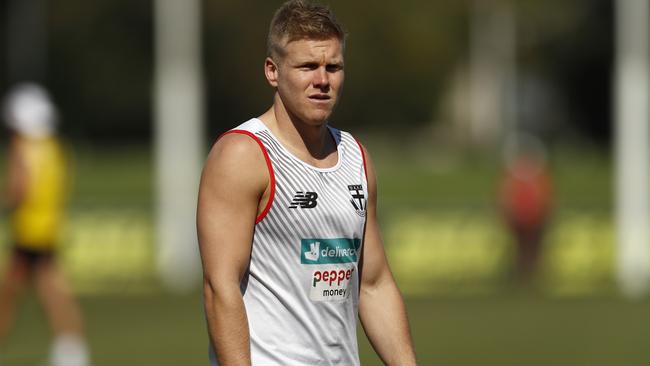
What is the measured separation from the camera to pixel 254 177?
4883mm

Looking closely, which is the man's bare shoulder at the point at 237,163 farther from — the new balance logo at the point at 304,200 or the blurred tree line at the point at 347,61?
the blurred tree line at the point at 347,61

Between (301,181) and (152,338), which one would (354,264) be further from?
(152,338)

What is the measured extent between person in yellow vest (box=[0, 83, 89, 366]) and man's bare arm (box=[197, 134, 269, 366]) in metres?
7.87

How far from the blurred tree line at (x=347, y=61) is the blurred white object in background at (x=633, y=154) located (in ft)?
144

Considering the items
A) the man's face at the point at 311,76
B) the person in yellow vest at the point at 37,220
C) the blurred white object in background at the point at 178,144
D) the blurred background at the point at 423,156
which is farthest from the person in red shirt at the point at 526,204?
the man's face at the point at 311,76

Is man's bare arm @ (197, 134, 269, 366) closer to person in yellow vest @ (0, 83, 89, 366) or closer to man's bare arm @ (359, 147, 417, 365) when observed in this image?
man's bare arm @ (359, 147, 417, 365)

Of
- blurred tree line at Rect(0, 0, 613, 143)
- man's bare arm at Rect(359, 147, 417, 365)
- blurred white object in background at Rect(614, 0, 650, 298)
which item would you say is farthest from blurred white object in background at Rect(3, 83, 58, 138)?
blurred tree line at Rect(0, 0, 613, 143)

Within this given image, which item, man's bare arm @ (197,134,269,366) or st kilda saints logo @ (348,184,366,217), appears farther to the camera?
st kilda saints logo @ (348,184,366,217)

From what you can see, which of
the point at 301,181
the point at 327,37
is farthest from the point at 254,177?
the point at 327,37

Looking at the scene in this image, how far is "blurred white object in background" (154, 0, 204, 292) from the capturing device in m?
22.3

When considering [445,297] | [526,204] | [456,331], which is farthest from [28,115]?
[526,204]

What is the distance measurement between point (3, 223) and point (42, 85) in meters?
53.1

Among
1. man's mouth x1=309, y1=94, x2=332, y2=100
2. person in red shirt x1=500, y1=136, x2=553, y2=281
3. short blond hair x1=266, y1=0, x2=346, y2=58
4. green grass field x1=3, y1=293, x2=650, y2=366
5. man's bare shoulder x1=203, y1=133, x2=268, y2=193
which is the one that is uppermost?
short blond hair x1=266, y1=0, x2=346, y2=58

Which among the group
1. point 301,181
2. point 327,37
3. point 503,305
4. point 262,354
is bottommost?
point 503,305
